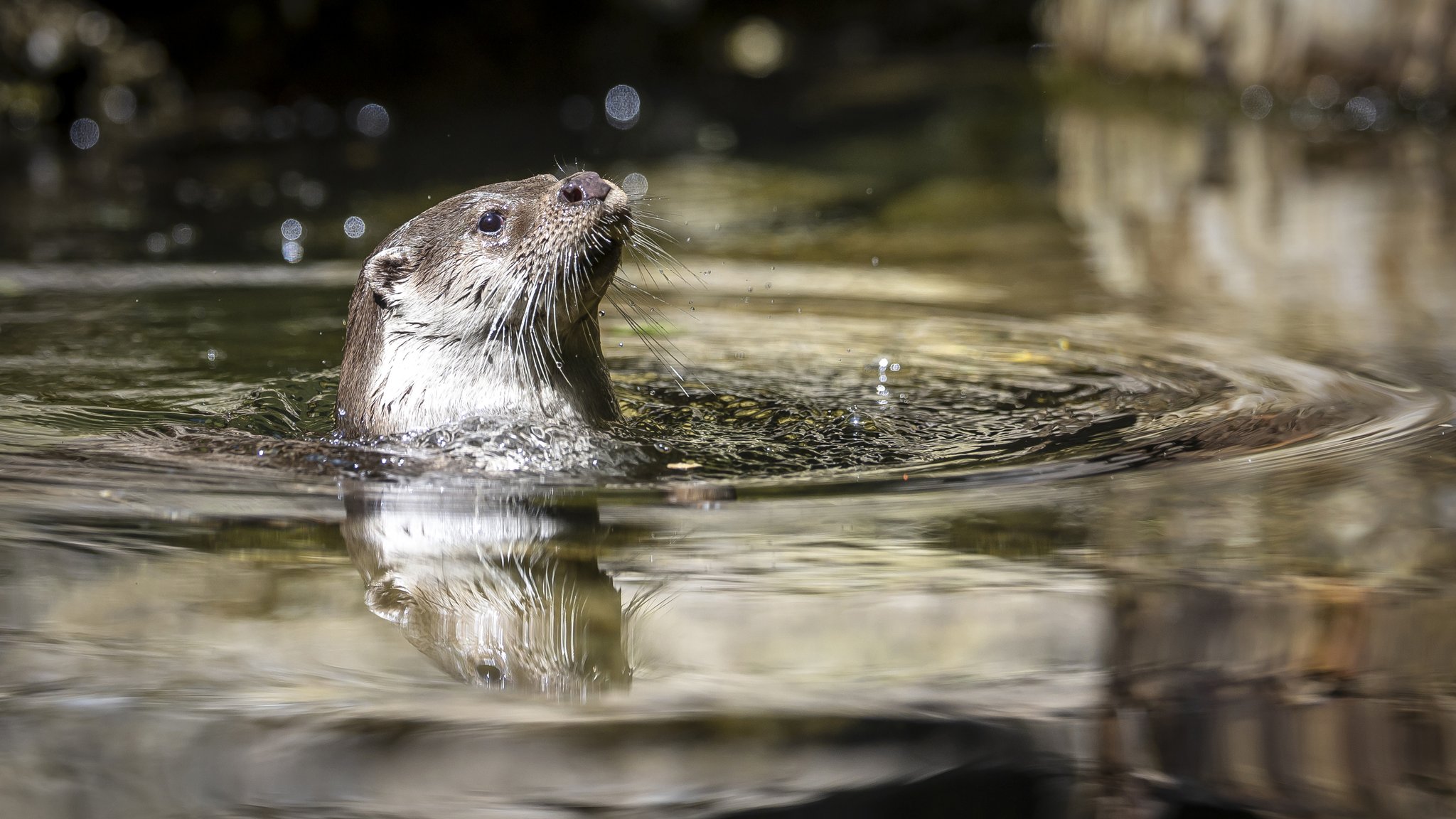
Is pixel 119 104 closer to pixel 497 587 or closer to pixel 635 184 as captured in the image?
pixel 635 184

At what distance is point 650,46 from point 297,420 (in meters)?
11.9

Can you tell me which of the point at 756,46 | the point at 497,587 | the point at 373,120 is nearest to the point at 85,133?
the point at 373,120

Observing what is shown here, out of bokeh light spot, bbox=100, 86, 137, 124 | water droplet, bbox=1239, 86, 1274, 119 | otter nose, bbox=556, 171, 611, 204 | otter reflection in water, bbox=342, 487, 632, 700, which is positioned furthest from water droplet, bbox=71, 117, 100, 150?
otter reflection in water, bbox=342, 487, 632, 700

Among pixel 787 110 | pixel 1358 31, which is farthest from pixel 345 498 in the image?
pixel 787 110

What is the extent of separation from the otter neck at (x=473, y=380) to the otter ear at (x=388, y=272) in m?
0.05

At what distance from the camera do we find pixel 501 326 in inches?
135

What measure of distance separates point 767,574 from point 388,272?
142 cm

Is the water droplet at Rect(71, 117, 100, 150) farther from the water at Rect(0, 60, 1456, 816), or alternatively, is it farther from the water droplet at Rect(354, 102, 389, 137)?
the water at Rect(0, 60, 1456, 816)

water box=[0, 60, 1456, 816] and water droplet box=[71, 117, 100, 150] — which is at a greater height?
water droplet box=[71, 117, 100, 150]

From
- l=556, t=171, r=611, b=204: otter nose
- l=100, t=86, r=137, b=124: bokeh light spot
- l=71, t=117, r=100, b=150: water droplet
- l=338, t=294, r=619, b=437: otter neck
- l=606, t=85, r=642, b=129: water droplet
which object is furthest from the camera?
l=606, t=85, r=642, b=129: water droplet

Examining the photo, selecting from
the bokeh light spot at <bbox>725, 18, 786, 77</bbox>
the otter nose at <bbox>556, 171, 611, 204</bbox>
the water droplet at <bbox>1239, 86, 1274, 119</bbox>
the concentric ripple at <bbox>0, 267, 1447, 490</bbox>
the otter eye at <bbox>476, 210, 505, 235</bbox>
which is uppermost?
the bokeh light spot at <bbox>725, 18, 786, 77</bbox>

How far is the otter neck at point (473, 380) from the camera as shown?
3395 millimetres

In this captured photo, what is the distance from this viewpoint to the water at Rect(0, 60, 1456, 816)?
1840mm

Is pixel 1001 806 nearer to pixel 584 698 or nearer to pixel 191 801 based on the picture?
pixel 584 698
